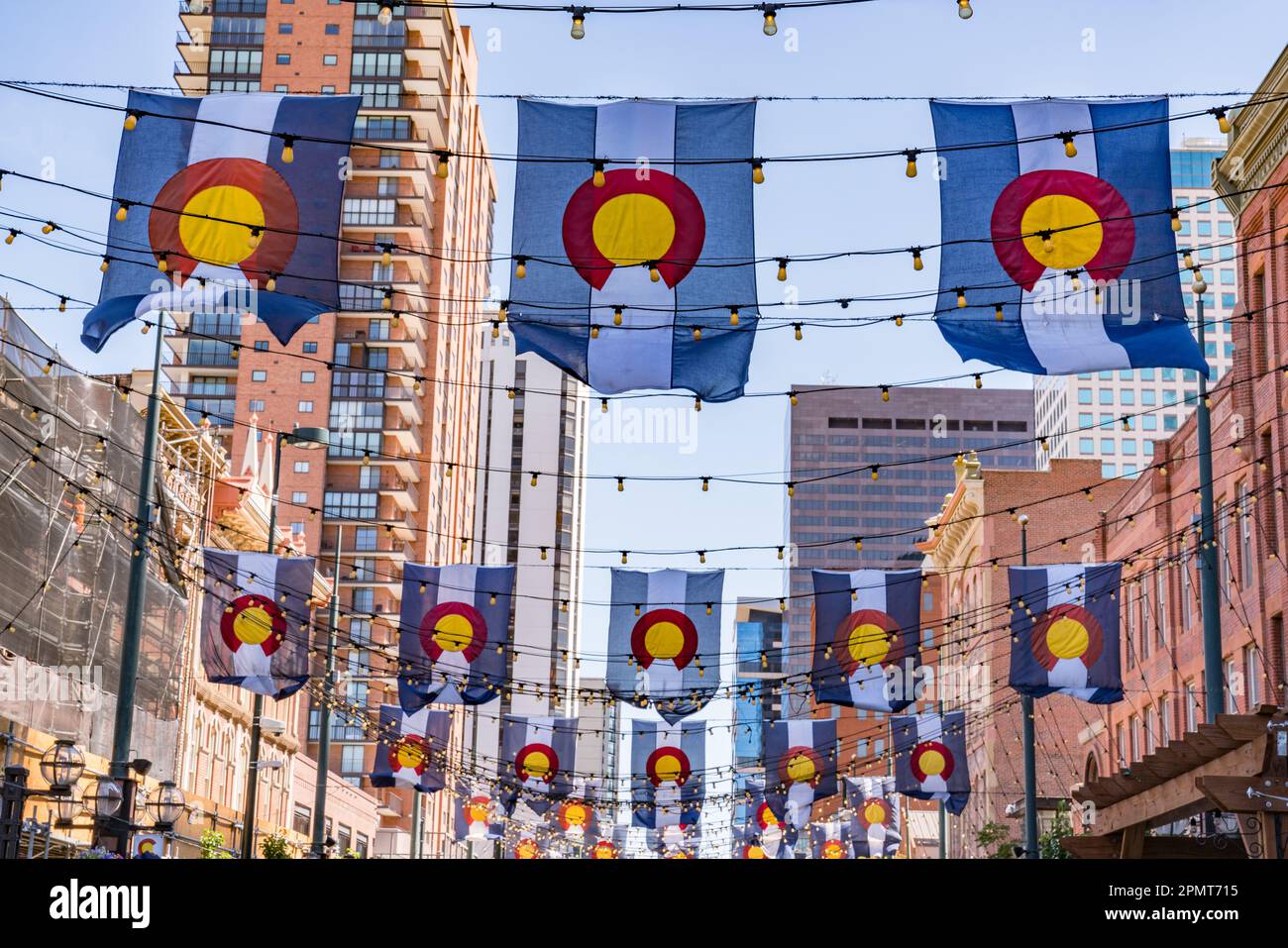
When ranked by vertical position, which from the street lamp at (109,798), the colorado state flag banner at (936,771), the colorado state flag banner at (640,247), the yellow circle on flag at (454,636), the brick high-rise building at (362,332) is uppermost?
the brick high-rise building at (362,332)

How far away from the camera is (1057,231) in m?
18.9

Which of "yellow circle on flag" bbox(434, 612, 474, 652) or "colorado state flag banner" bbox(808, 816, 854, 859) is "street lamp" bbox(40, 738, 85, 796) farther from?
"colorado state flag banner" bbox(808, 816, 854, 859)

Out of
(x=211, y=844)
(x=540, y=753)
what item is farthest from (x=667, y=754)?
(x=211, y=844)

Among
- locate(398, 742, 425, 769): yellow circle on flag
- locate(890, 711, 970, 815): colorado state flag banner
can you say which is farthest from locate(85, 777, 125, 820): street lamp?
locate(890, 711, 970, 815): colorado state flag banner

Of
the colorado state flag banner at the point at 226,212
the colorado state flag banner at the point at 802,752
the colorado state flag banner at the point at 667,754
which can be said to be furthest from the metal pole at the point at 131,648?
the colorado state flag banner at the point at 802,752

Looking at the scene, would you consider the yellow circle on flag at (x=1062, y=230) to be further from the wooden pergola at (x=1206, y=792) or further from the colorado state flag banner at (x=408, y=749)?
the colorado state flag banner at (x=408, y=749)

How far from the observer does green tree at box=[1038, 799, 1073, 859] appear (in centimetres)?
5097

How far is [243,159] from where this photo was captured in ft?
61.7

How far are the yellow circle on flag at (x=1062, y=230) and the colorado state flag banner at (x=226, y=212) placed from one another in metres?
7.94

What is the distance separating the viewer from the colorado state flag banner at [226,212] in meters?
18.5

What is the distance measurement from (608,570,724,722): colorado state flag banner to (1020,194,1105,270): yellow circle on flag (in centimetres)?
1617
